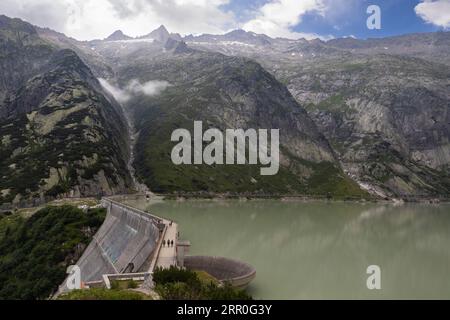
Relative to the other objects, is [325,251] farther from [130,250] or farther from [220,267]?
[130,250]

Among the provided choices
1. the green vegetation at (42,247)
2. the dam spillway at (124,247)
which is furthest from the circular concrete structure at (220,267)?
the green vegetation at (42,247)

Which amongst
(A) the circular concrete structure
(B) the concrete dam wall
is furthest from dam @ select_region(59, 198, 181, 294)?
(A) the circular concrete structure

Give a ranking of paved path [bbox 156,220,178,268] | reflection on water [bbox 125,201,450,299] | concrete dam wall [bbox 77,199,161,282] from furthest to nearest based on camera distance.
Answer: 1. reflection on water [bbox 125,201,450,299]
2. concrete dam wall [bbox 77,199,161,282]
3. paved path [bbox 156,220,178,268]

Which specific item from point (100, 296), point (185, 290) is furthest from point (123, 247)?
point (100, 296)

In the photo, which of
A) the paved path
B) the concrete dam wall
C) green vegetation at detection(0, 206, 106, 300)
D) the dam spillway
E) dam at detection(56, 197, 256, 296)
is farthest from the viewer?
green vegetation at detection(0, 206, 106, 300)

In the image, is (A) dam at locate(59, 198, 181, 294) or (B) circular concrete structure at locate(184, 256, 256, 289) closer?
(A) dam at locate(59, 198, 181, 294)

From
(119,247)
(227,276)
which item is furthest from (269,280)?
(119,247)

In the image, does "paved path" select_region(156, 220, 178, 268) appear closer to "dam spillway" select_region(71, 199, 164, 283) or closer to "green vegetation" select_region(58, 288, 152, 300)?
"dam spillway" select_region(71, 199, 164, 283)
